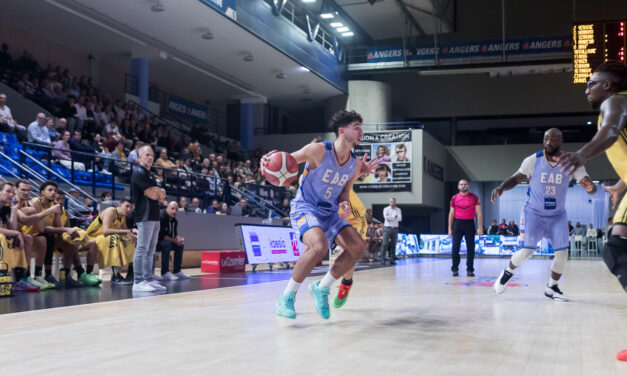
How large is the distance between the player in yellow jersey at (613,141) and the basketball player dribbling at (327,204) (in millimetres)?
2153

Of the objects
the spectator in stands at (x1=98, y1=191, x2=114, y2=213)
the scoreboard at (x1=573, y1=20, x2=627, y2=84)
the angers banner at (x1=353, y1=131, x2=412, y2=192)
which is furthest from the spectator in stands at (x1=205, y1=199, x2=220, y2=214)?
the angers banner at (x1=353, y1=131, x2=412, y2=192)

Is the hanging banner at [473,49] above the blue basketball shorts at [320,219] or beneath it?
above

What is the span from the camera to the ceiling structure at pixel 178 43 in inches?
712

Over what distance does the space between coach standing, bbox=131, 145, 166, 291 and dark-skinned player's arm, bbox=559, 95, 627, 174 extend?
5.81 meters

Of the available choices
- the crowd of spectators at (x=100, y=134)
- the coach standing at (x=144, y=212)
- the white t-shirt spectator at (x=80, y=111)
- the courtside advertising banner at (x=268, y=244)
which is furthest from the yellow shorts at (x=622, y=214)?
the white t-shirt spectator at (x=80, y=111)

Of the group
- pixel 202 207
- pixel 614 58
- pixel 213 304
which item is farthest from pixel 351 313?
pixel 202 207

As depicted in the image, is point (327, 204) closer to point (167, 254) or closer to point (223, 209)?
point (167, 254)

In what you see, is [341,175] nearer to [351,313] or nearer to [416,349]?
[351,313]

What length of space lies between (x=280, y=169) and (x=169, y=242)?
19.9 ft

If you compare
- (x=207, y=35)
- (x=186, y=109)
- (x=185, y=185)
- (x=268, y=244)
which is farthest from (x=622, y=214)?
(x=186, y=109)

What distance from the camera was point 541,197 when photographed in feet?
24.3

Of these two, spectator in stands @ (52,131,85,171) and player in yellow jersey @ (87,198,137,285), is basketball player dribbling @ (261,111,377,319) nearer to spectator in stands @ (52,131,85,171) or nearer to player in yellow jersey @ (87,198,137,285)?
player in yellow jersey @ (87,198,137,285)

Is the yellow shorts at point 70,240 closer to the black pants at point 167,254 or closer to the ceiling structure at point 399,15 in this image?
the black pants at point 167,254

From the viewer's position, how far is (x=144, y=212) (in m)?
8.05
